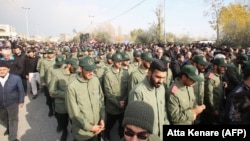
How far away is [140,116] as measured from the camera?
180 centimetres

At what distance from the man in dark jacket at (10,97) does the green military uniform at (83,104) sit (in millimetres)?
2338

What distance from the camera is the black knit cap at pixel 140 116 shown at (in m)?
1.79

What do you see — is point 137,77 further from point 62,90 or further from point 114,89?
point 62,90

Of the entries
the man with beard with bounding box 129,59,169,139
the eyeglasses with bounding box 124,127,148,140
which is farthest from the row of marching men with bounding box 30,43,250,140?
the eyeglasses with bounding box 124,127,148,140

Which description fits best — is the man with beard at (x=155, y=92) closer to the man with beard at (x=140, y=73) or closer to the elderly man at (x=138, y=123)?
the elderly man at (x=138, y=123)

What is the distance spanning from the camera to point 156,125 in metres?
3.18

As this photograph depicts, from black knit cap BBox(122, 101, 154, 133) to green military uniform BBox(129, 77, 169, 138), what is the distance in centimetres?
128

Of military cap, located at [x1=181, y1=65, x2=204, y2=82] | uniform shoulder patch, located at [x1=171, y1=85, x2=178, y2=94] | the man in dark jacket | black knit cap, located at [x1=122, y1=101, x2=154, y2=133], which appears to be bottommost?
the man in dark jacket

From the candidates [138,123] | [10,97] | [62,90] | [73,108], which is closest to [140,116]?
[138,123]

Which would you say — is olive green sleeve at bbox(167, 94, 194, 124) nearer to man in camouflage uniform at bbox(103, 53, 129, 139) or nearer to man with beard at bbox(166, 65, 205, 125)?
man with beard at bbox(166, 65, 205, 125)

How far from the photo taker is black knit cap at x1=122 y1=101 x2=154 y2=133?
1785 mm

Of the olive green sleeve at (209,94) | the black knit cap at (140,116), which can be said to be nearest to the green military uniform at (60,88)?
the olive green sleeve at (209,94)

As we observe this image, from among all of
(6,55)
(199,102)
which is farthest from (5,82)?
(199,102)

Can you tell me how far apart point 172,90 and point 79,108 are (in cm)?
150
